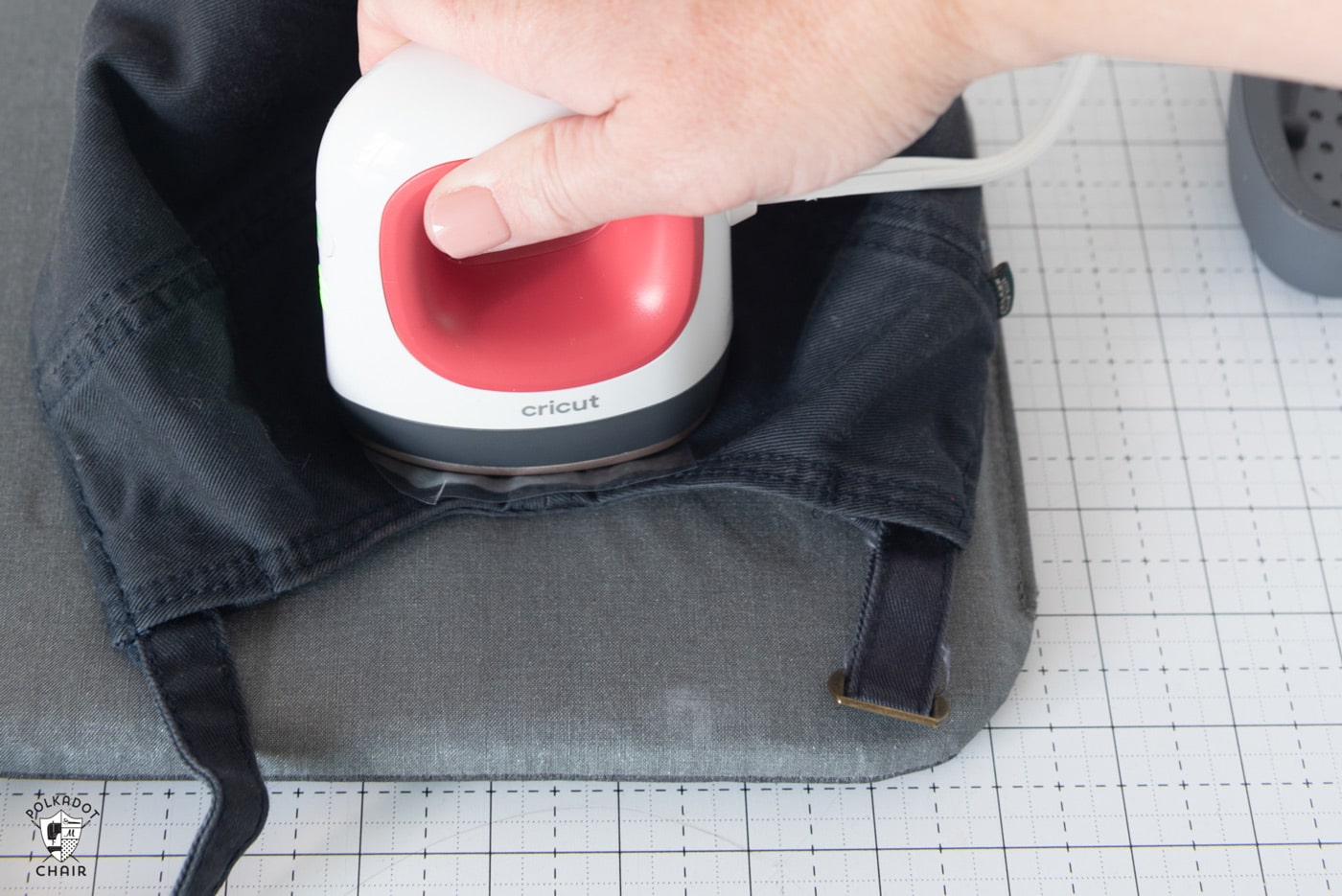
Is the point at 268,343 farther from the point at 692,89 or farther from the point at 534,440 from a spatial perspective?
the point at 692,89

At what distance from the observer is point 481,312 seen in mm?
742

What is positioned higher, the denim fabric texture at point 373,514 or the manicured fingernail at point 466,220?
the manicured fingernail at point 466,220

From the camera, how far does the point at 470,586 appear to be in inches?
29.7

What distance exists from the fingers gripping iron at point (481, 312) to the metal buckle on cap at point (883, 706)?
210 millimetres

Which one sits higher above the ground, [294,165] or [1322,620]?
[294,165]

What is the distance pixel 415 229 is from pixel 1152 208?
74 centimetres

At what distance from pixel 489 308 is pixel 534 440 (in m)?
0.10

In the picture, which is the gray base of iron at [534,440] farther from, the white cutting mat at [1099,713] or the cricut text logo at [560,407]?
the white cutting mat at [1099,713]

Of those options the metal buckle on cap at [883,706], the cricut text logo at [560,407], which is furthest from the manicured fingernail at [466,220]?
the metal buckle on cap at [883,706]

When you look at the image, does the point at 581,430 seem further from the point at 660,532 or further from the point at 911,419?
the point at 911,419

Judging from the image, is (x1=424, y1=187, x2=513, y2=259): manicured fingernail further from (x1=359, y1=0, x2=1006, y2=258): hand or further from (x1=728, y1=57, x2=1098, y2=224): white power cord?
(x1=728, y1=57, x2=1098, y2=224): white power cord

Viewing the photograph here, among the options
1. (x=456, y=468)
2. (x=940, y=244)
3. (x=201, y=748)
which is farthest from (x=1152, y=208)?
(x=201, y=748)

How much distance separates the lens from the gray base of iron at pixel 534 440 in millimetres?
753

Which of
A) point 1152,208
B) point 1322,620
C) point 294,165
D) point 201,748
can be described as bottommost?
point 1322,620
